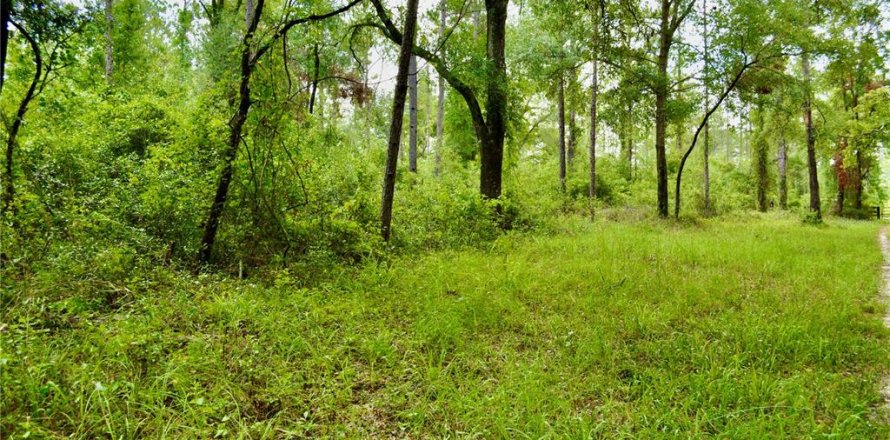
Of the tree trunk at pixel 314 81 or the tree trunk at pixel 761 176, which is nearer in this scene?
the tree trunk at pixel 314 81

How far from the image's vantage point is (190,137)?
6.11m

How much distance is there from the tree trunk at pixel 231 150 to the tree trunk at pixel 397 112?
2130 mm

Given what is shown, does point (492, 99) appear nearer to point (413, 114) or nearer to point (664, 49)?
point (413, 114)

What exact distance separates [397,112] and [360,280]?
9.71 feet

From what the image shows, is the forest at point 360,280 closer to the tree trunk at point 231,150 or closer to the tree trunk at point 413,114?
the tree trunk at point 231,150

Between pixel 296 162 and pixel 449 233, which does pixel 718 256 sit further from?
pixel 296 162

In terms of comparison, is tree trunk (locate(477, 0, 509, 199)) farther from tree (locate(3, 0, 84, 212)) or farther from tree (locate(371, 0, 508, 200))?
tree (locate(3, 0, 84, 212))

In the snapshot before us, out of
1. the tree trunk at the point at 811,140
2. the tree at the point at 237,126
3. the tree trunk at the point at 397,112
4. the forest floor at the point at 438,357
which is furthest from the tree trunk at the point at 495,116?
the tree trunk at the point at 811,140

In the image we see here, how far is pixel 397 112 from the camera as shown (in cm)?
713

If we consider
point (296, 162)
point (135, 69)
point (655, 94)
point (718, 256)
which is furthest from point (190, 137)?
point (655, 94)

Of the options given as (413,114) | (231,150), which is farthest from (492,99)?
(231,150)

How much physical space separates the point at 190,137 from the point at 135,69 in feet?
34.8

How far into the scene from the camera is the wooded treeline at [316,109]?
5.21 metres

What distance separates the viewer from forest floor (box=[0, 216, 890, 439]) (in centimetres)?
274
